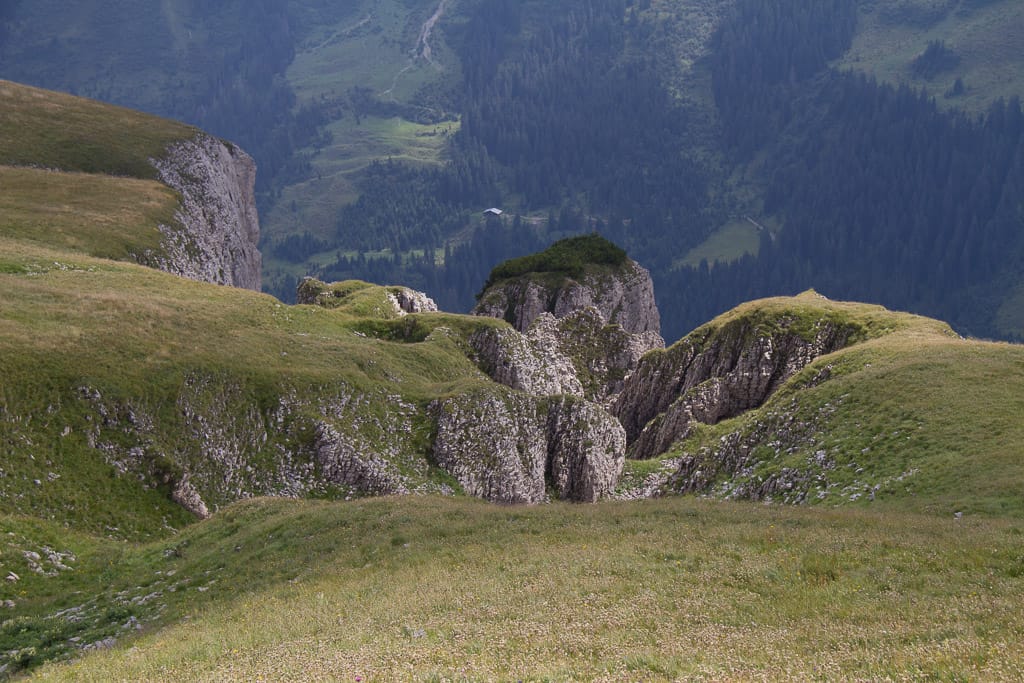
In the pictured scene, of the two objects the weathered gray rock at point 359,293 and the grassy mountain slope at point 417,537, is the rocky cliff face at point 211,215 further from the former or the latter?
the grassy mountain slope at point 417,537

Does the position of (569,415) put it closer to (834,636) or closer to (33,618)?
(33,618)

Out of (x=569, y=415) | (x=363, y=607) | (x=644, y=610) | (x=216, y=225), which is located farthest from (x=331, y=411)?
(x=216, y=225)

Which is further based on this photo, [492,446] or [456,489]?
[492,446]

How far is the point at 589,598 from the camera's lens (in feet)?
72.0

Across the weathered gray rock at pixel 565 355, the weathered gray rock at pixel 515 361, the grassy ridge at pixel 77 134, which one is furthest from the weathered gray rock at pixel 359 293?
the grassy ridge at pixel 77 134

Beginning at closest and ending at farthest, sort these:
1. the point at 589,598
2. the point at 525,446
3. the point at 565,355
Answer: the point at 589,598 < the point at 525,446 < the point at 565,355

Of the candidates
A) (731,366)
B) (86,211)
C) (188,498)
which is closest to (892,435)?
(731,366)

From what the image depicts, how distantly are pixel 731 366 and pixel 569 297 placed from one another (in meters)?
47.2

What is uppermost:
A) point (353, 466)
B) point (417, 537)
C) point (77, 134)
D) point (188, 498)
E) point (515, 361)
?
point (77, 134)

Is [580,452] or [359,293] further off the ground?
[359,293]

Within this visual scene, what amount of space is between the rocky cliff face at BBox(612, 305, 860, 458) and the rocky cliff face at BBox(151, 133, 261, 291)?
Result: 48410mm

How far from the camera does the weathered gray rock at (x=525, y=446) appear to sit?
5472 centimetres

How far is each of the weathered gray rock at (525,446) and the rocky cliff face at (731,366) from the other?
31.5ft

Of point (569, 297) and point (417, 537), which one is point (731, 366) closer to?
point (569, 297)
